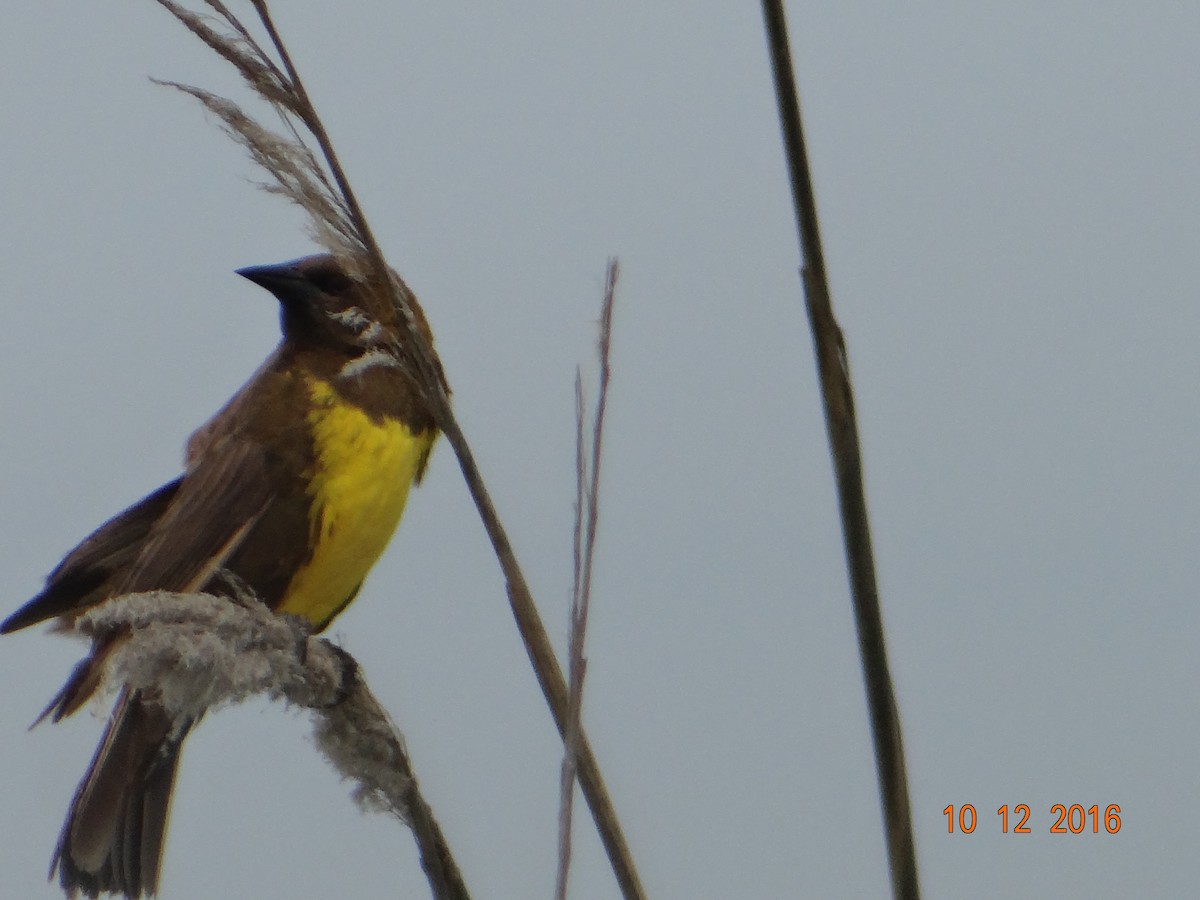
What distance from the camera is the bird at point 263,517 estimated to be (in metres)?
1.77

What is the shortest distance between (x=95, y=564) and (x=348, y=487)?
351 mm

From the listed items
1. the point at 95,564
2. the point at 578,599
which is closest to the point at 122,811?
the point at 95,564

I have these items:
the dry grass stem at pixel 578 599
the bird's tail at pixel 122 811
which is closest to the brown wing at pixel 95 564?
the bird's tail at pixel 122 811

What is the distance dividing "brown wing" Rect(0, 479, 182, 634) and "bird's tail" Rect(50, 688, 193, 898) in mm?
188

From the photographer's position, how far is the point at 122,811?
1.75 meters

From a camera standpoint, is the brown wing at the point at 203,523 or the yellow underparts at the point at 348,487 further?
the yellow underparts at the point at 348,487

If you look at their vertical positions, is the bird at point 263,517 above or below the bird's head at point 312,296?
below

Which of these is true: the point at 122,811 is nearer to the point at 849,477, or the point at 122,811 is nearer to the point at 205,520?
the point at 205,520

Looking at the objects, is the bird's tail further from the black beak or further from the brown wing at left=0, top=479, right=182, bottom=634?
the black beak

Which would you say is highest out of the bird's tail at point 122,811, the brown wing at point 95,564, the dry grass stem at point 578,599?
the dry grass stem at point 578,599

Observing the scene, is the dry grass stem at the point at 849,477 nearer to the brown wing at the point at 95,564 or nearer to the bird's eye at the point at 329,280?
the brown wing at the point at 95,564

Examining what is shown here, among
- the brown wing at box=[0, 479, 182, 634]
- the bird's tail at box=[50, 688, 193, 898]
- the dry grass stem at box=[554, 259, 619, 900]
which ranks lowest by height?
the bird's tail at box=[50, 688, 193, 898]

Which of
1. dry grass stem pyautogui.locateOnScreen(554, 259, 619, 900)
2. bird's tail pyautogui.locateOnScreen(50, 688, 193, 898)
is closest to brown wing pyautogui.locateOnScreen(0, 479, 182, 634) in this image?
bird's tail pyautogui.locateOnScreen(50, 688, 193, 898)

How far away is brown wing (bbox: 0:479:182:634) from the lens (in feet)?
5.94
